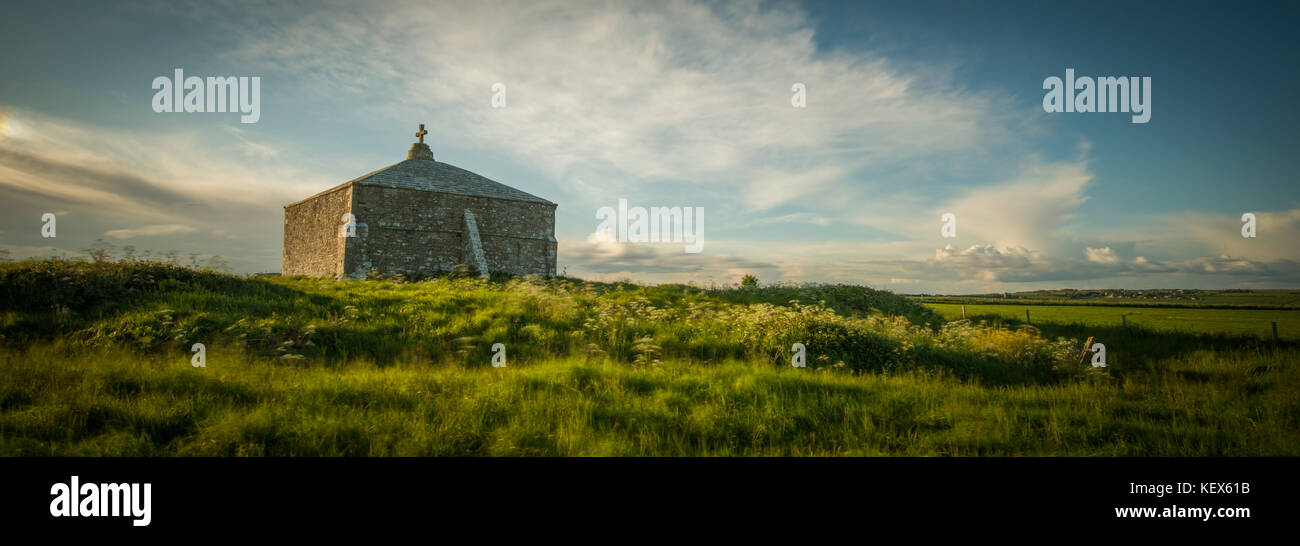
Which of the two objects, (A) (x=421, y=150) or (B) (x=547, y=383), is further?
(A) (x=421, y=150)

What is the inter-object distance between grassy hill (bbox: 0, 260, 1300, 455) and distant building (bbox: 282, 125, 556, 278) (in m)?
10.9

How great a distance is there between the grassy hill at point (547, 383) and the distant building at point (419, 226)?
10867mm

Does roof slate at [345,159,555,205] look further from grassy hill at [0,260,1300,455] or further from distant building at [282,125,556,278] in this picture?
grassy hill at [0,260,1300,455]

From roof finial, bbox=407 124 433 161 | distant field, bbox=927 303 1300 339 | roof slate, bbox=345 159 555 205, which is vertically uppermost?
roof finial, bbox=407 124 433 161

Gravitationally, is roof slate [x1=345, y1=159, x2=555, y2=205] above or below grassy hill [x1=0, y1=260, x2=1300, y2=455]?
above

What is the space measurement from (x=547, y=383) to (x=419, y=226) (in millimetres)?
22080

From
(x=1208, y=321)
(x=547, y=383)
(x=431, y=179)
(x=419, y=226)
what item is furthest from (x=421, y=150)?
(x=1208, y=321)

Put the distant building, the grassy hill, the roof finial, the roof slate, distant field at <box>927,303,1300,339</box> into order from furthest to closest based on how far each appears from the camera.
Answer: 1. the roof finial
2. the roof slate
3. the distant building
4. distant field at <box>927,303,1300,339</box>
5. the grassy hill

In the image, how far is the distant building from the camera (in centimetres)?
2423

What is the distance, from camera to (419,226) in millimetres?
→ 25562

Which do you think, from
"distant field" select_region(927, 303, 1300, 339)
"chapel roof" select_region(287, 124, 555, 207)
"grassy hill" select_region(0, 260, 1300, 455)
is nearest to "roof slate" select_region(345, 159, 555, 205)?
"chapel roof" select_region(287, 124, 555, 207)

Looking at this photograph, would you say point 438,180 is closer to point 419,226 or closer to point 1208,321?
point 419,226
